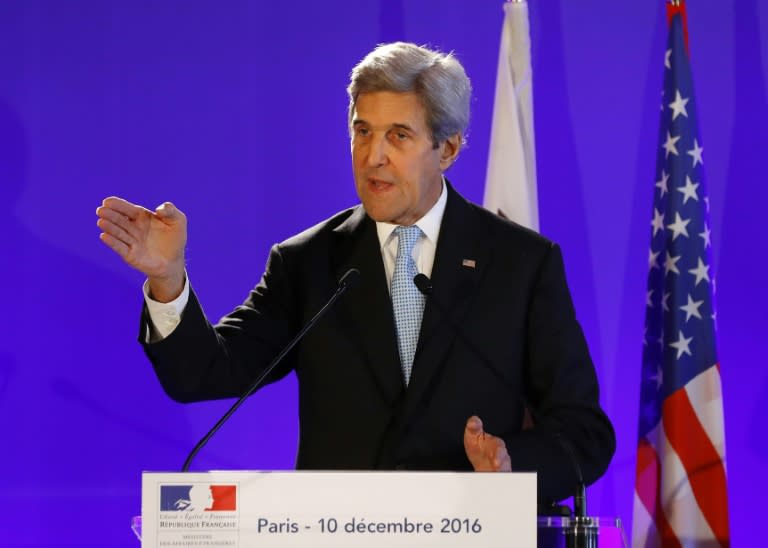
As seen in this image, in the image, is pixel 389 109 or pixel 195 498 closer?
pixel 195 498

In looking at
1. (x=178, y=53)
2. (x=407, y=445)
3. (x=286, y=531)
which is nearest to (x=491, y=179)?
(x=178, y=53)

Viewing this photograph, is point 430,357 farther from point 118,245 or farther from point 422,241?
point 118,245

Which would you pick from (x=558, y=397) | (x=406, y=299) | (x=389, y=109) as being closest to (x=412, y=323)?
(x=406, y=299)

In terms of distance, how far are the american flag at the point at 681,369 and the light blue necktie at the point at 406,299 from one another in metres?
1.19

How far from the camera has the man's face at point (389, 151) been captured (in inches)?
88.9

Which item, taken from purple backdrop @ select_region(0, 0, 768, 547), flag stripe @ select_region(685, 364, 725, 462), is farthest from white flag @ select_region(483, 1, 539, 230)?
flag stripe @ select_region(685, 364, 725, 462)

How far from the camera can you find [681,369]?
324 centimetres

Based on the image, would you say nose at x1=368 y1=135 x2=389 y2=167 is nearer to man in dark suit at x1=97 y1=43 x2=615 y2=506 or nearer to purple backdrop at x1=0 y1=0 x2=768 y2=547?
man in dark suit at x1=97 y1=43 x2=615 y2=506

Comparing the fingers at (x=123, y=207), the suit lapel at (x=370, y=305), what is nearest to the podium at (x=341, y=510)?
the fingers at (x=123, y=207)

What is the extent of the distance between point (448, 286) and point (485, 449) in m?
0.60

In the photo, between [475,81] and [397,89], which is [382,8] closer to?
[475,81]

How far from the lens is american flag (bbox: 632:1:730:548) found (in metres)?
3.23

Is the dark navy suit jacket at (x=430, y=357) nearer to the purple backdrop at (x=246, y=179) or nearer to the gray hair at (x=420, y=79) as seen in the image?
the gray hair at (x=420, y=79)

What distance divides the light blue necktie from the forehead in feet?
0.73
